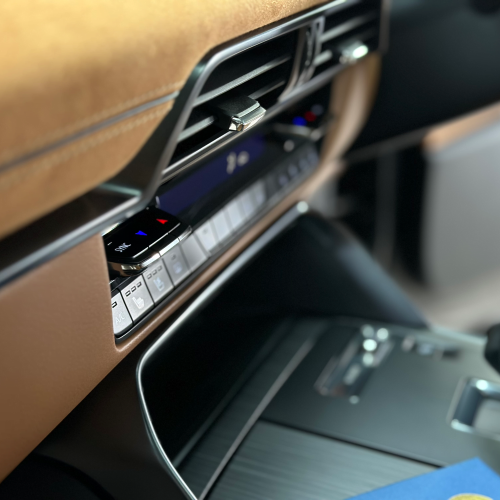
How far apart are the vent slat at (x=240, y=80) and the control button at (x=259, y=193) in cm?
21

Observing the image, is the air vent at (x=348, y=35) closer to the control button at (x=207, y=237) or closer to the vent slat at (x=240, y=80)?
the vent slat at (x=240, y=80)

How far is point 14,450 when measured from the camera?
0.47 metres

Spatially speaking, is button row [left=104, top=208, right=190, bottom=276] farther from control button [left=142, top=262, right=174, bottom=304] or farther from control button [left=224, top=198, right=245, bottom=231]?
control button [left=224, top=198, right=245, bottom=231]

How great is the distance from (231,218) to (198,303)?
0.14 m

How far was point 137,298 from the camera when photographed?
598mm

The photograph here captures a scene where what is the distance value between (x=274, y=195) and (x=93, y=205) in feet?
1.59

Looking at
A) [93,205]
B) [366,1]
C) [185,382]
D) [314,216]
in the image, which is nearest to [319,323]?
[314,216]

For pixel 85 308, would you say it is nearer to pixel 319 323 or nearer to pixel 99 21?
pixel 99 21

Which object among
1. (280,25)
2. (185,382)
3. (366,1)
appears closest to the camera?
(280,25)

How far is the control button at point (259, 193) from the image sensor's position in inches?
33.2

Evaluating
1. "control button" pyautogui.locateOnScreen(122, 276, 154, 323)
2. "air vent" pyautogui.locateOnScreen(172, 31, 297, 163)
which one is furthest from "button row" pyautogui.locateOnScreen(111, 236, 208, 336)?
"air vent" pyautogui.locateOnScreen(172, 31, 297, 163)

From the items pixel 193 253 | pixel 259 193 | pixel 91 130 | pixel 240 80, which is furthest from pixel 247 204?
pixel 91 130

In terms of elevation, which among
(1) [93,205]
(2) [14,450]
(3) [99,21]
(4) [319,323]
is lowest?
(4) [319,323]

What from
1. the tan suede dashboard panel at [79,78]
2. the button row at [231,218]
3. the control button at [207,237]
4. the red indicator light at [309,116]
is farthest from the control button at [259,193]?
the tan suede dashboard panel at [79,78]
